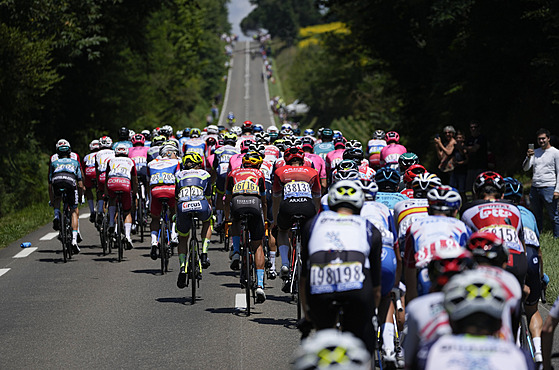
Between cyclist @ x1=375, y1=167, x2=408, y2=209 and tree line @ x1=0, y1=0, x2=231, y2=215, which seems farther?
tree line @ x1=0, y1=0, x2=231, y2=215

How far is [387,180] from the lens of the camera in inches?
414

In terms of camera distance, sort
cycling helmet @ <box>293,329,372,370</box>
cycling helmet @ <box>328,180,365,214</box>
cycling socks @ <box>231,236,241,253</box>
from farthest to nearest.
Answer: cycling socks @ <box>231,236,241,253</box>
cycling helmet @ <box>328,180,365,214</box>
cycling helmet @ <box>293,329,372,370</box>

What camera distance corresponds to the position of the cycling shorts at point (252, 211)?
12.7 m

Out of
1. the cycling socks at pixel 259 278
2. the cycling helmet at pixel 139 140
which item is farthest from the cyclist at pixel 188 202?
the cycling helmet at pixel 139 140

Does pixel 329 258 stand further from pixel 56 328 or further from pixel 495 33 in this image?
pixel 495 33

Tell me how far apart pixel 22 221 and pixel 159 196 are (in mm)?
9851

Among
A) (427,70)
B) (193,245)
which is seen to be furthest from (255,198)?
(427,70)

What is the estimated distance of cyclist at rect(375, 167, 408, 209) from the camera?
10.3m

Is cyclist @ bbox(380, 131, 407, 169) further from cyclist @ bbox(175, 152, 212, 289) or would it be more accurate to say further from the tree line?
the tree line

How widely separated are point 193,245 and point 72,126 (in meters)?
30.5

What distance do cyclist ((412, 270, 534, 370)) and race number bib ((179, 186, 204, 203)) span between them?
8.92 metres

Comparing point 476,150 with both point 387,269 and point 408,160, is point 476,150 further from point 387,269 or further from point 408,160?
point 387,269

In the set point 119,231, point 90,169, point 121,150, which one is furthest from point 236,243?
point 90,169

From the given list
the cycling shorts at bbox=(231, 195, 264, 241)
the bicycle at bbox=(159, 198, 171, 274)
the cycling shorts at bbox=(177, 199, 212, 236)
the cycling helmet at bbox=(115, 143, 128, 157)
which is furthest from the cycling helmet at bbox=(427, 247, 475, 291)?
the cycling helmet at bbox=(115, 143, 128, 157)
